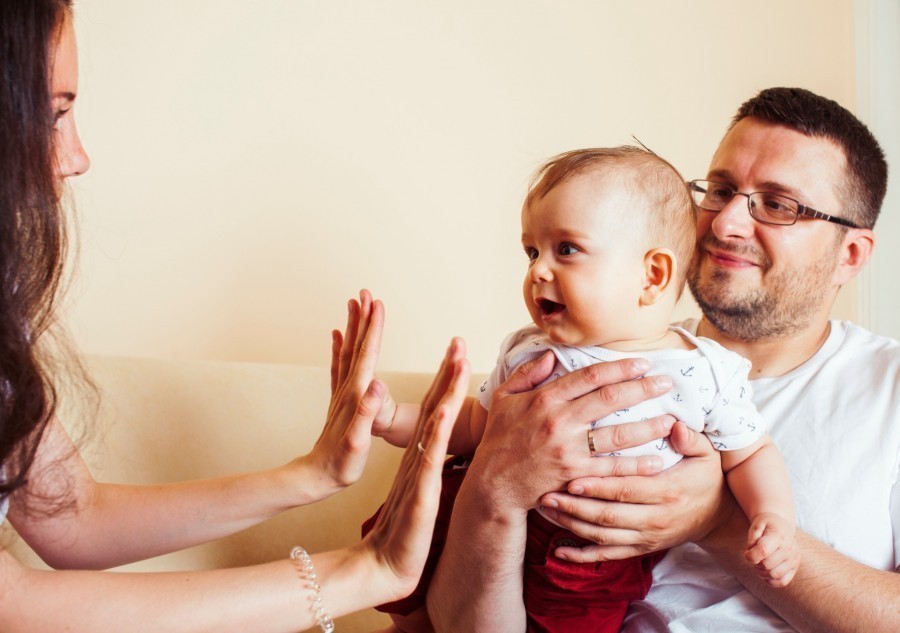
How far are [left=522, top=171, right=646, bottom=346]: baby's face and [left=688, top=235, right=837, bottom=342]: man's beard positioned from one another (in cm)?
45

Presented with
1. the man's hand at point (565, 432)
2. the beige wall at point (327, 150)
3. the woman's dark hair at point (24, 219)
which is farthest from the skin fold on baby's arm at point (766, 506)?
the beige wall at point (327, 150)

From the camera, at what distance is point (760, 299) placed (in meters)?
1.82

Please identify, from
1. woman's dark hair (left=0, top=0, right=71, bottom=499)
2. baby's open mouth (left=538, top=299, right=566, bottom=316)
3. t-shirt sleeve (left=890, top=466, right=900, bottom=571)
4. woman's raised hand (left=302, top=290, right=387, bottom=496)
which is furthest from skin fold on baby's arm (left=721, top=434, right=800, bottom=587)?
woman's dark hair (left=0, top=0, right=71, bottom=499)

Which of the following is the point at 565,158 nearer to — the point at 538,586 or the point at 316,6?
the point at 538,586

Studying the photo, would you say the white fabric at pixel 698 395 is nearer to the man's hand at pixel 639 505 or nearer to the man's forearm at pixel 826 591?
the man's hand at pixel 639 505

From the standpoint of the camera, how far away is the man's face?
1821 millimetres

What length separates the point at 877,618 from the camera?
4.74 feet

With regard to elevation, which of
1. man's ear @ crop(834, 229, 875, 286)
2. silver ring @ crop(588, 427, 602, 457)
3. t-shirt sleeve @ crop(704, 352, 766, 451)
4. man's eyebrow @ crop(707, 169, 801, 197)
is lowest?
silver ring @ crop(588, 427, 602, 457)

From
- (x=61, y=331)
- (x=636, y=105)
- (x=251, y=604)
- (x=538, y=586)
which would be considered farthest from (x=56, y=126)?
(x=636, y=105)

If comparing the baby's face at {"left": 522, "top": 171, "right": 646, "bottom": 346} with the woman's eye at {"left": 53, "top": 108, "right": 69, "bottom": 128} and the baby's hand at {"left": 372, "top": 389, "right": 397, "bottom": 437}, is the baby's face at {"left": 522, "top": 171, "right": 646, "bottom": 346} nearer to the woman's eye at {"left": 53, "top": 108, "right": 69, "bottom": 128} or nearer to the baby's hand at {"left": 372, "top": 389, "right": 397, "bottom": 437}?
the baby's hand at {"left": 372, "top": 389, "right": 397, "bottom": 437}

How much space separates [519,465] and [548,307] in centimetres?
27

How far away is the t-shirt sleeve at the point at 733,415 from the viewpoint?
1.46 metres

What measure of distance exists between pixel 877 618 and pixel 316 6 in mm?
2007

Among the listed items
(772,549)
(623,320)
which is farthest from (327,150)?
(772,549)
